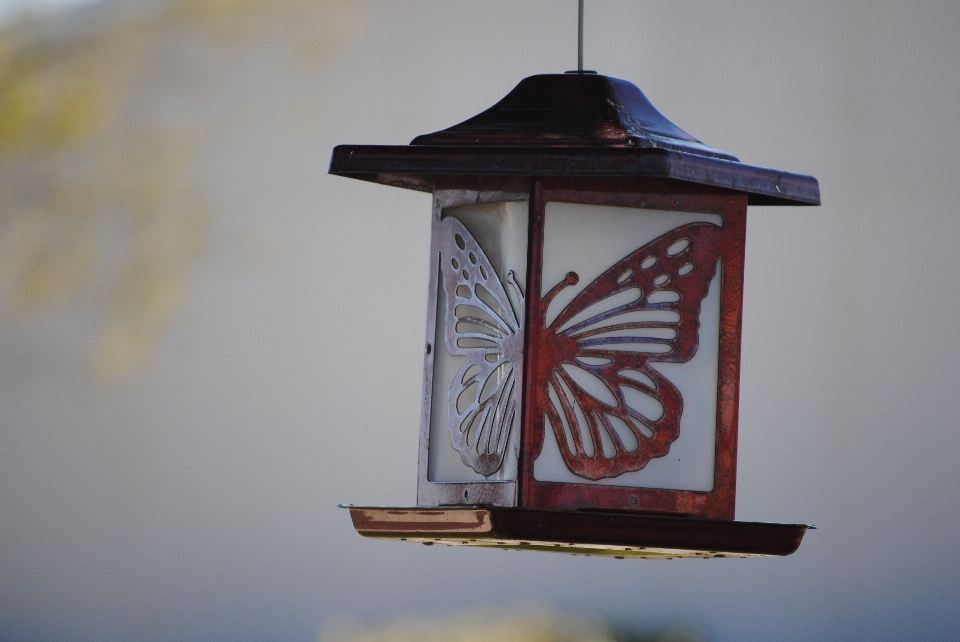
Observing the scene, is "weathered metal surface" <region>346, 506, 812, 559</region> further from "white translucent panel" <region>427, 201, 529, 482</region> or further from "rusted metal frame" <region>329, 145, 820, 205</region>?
"rusted metal frame" <region>329, 145, 820, 205</region>

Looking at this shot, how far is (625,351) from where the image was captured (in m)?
1.31

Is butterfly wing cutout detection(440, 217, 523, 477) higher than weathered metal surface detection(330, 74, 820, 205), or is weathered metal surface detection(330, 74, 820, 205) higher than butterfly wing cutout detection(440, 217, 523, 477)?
weathered metal surface detection(330, 74, 820, 205)

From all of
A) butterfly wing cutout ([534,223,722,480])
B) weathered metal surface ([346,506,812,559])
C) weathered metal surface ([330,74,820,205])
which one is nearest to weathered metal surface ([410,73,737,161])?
weathered metal surface ([330,74,820,205])

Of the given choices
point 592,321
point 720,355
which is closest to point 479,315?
point 592,321

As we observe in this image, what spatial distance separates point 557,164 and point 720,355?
0.28 m

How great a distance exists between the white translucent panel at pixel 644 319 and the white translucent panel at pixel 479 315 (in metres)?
0.04

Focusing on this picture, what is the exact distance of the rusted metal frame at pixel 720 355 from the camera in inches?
49.5

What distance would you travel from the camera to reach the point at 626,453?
4.23ft

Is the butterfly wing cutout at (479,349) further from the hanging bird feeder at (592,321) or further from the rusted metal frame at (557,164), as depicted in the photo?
the rusted metal frame at (557,164)

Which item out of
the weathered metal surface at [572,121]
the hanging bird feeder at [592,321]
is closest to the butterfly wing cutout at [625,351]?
the hanging bird feeder at [592,321]

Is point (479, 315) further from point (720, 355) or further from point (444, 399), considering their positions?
point (720, 355)

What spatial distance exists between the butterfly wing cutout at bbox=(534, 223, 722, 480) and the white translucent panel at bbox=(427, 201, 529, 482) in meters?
0.05

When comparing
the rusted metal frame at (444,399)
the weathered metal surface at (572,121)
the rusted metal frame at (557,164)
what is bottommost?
the rusted metal frame at (444,399)

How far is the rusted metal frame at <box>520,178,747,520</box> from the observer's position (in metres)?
1.26
